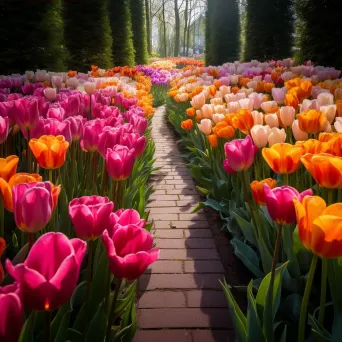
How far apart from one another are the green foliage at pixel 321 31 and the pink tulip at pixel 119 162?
6.70 metres

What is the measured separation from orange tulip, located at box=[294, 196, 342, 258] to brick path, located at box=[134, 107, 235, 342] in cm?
95

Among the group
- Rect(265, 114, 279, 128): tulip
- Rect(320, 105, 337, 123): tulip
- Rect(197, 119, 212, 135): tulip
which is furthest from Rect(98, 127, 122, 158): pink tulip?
Rect(197, 119, 212, 135): tulip

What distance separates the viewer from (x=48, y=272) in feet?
2.48

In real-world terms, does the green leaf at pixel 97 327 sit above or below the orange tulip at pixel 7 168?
below

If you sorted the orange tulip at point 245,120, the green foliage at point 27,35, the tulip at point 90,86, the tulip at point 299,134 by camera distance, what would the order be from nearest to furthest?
1. the tulip at point 299,134
2. the orange tulip at point 245,120
3. the tulip at point 90,86
4. the green foliage at point 27,35

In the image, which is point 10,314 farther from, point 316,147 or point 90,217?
point 316,147

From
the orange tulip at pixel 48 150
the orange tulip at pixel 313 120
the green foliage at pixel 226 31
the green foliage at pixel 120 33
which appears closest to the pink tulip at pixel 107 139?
the orange tulip at pixel 48 150

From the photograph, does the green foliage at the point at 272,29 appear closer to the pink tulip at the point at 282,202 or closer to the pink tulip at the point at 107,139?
the pink tulip at the point at 107,139

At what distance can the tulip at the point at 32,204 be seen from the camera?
0.96 metres

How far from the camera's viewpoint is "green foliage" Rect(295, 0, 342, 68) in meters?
7.20

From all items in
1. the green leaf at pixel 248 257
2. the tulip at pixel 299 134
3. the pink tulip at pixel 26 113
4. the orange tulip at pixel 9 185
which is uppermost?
the pink tulip at pixel 26 113

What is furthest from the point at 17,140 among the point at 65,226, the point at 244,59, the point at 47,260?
the point at 244,59

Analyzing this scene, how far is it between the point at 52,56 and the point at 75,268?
305 inches

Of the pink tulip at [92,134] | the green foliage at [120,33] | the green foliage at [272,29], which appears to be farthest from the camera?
the green foliage at [120,33]
